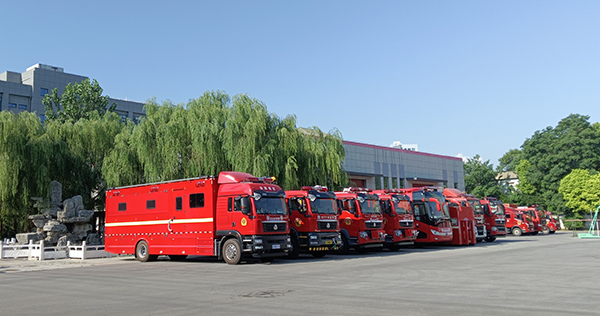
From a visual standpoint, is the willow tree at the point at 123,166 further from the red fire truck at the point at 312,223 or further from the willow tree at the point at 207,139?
the red fire truck at the point at 312,223

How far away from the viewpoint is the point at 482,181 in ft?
226

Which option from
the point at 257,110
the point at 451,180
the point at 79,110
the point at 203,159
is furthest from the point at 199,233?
the point at 451,180

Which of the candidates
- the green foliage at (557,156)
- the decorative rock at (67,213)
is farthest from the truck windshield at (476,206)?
the green foliage at (557,156)

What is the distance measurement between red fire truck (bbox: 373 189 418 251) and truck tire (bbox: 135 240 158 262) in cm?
1080

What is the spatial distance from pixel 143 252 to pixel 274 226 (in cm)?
672

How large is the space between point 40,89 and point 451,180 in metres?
57.7

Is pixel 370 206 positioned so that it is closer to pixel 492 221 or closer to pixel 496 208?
pixel 492 221

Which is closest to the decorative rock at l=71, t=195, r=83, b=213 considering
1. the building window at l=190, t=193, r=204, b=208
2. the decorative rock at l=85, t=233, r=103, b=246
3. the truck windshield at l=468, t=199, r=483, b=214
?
→ the decorative rock at l=85, t=233, r=103, b=246

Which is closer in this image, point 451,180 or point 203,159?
point 203,159

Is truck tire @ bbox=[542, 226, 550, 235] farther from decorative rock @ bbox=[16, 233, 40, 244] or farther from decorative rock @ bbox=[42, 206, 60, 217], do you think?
decorative rock @ bbox=[16, 233, 40, 244]

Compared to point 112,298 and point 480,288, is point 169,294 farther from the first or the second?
point 480,288

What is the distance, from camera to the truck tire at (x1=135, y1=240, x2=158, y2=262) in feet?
65.7

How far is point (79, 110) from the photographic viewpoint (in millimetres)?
38719

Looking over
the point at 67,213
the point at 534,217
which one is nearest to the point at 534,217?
the point at 534,217
